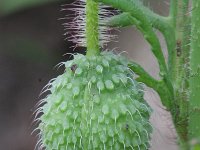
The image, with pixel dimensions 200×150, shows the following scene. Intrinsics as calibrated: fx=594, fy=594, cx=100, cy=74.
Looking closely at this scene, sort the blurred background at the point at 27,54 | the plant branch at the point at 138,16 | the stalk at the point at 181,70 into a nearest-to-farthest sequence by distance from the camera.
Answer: the plant branch at the point at 138,16
the stalk at the point at 181,70
the blurred background at the point at 27,54

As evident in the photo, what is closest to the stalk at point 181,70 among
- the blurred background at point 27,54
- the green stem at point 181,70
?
the green stem at point 181,70

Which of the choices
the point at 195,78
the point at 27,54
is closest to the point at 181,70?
the point at 195,78

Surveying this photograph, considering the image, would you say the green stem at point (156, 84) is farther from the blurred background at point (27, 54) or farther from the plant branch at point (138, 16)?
the blurred background at point (27, 54)

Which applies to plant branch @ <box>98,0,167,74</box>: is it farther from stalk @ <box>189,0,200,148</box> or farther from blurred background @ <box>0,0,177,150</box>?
blurred background @ <box>0,0,177,150</box>

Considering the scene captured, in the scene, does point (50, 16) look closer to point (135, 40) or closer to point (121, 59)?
point (135, 40)

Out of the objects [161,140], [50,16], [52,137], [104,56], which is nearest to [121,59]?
[104,56]

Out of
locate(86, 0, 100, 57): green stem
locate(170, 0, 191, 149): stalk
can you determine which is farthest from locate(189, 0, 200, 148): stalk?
locate(86, 0, 100, 57): green stem

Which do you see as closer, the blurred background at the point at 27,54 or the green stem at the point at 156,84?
the green stem at the point at 156,84
